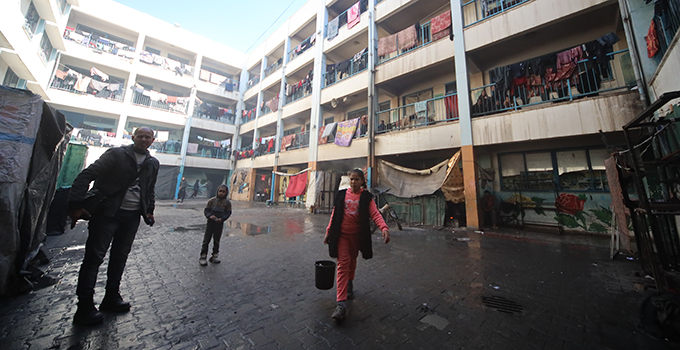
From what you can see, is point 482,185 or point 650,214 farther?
point 482,185

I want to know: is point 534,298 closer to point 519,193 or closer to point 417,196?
point 417,196

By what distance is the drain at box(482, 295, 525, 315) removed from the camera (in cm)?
255

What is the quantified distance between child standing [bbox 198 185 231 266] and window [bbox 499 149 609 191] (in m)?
10.3

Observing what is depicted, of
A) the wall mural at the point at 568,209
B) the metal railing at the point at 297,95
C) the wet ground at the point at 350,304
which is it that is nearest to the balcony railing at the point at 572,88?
the wall mural at the point at 568,209

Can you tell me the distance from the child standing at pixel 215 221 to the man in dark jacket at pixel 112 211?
157 cm

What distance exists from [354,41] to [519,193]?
39.0 feet

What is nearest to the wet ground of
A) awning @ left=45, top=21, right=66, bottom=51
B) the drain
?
the drain

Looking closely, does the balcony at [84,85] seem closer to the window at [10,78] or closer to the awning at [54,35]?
the awning at [54,35]

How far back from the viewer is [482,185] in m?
9.41

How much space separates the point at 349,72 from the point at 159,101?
61.7 ft

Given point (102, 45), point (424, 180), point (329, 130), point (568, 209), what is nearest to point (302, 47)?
point (329, 130)

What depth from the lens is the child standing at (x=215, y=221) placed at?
408 centimetres

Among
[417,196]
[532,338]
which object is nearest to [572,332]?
[532,338]

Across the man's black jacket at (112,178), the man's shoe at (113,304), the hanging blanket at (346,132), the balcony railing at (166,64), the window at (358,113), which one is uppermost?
the balcony railing at (166,64)
